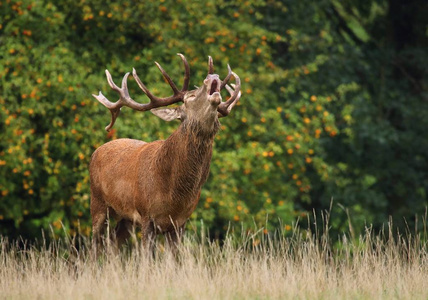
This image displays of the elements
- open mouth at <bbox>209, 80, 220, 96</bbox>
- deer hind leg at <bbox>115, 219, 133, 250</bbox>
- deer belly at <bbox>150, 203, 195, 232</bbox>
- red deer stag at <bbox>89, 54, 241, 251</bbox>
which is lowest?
deer hind leg at <bbox>115, 219, 133, 250</bbox>

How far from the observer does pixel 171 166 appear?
8047mm

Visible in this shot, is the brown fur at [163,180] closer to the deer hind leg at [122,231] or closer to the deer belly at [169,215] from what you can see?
the deer belly at [169,215]

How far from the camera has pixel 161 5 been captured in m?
14.0

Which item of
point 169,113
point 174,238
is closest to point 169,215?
point 174,238

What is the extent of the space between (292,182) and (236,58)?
8.35ft

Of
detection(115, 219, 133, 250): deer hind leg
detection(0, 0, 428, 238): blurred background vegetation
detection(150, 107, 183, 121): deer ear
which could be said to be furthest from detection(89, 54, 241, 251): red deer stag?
detection(0, 0, 428, 238): blurred background vegetation

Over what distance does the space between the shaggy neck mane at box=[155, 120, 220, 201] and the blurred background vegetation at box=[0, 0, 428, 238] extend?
4.55 metres

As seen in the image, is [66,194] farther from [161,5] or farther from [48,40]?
[161,5]

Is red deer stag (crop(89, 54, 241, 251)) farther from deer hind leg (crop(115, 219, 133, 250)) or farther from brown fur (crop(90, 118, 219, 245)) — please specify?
deer hind leg (crop(115, 219, 133, 250))

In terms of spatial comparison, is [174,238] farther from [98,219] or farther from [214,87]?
[214,87]

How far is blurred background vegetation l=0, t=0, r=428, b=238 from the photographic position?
499 inches

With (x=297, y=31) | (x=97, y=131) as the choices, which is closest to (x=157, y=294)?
(x=97, y=131)

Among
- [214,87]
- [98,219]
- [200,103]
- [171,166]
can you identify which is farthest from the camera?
[98,219]

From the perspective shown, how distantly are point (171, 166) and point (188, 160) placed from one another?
0.78 ft
